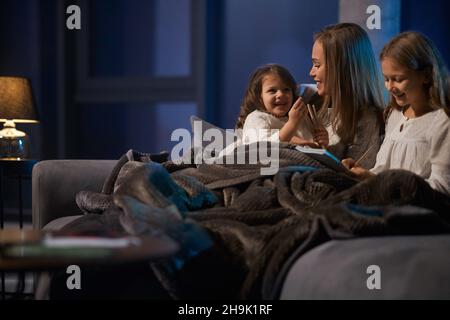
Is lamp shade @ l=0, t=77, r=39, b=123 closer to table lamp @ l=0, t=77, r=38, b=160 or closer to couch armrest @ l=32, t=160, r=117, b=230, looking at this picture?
table lamp @ l=0, t=77, r=38, b=160

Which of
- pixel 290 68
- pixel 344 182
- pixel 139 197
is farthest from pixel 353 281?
pixel 290 68

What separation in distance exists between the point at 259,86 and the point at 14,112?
1.03 metres

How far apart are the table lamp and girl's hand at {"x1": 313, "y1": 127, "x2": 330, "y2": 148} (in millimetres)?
1288

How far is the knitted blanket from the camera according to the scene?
1.32 m

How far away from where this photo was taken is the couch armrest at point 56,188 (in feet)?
7.23

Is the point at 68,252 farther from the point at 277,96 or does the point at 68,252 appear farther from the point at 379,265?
the point at 277,96

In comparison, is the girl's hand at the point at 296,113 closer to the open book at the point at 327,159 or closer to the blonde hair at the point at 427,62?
the open book at the point at 327,159

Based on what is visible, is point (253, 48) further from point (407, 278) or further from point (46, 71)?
point (407, 278)

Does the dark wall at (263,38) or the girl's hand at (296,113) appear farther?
the dark wall at (263,38)

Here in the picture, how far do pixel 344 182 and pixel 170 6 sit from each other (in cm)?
277

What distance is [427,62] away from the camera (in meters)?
1.77

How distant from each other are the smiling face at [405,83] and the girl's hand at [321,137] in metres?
0.40

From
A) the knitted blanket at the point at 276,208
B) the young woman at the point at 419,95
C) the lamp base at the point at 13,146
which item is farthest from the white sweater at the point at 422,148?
the lamp base at the point at 13,146

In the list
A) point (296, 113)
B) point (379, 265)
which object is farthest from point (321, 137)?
point (379, 265)
